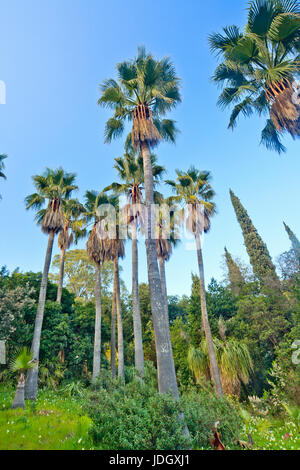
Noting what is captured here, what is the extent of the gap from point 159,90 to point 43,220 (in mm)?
10085

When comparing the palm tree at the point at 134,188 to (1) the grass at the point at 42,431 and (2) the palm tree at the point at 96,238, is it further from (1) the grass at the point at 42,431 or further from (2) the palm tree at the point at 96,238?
(1) the grass at the point at 42,431

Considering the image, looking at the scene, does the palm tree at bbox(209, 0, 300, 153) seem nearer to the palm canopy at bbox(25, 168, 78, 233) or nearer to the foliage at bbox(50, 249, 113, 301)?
the palm canopy at bbox(25, 168, 78, 233)

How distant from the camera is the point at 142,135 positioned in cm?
899

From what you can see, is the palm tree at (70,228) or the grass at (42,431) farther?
the palm tree at (70,228)

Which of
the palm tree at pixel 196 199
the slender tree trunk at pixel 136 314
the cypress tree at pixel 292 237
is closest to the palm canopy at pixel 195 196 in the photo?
Answer: the palm tree at pixel 196 199

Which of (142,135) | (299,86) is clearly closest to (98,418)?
(142,135)

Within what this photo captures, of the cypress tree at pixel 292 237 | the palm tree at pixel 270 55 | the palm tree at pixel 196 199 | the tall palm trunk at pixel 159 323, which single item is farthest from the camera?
the cypress tree at pixel 292 237

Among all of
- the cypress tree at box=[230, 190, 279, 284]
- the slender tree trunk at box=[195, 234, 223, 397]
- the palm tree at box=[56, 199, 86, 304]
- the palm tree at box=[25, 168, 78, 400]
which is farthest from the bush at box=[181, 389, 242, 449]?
the cypress tree at box=[230, 190, 279, 284]

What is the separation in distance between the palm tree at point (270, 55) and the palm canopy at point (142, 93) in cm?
216

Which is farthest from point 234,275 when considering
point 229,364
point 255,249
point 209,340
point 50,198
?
point 50,198

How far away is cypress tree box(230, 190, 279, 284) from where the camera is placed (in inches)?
1098

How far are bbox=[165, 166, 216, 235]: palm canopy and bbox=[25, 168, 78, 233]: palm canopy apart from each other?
285 inches

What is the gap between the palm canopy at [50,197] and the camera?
49.8ft
